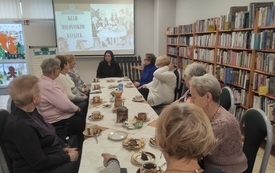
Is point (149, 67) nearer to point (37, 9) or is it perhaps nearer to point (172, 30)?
point (172, 30)

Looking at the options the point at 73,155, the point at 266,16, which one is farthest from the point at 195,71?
the point at 266,16

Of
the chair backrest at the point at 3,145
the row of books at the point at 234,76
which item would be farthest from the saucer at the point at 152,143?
the row of books at the point at 234,76

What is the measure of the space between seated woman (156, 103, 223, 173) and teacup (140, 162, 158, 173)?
28cm

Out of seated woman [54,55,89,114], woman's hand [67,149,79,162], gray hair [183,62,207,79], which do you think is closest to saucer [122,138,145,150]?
woman's hand [67,149,79,162]

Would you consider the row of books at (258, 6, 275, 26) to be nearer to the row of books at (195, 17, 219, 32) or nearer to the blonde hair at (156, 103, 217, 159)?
the row of books at (195, 17, 219, 32)

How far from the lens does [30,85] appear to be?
1.49m

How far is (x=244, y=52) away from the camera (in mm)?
3084

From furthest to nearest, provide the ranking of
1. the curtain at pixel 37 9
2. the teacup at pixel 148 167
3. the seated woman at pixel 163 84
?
the curtain at pixel 37 9
the seated woman at pixel 163 84
the teacup at pixel 148 167

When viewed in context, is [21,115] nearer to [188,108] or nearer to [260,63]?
[188,108]

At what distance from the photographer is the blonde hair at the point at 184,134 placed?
795 mm

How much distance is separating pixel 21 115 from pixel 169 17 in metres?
5.43

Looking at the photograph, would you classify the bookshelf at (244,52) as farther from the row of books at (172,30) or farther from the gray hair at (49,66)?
the gray hair at (49,66)

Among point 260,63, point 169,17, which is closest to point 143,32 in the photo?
point 169,17

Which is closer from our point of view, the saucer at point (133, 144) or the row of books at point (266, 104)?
the saucer at point (133, 144)
